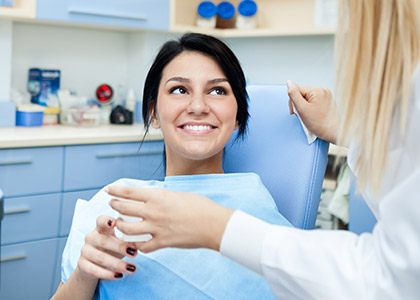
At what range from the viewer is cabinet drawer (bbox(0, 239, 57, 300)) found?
8.23 ft

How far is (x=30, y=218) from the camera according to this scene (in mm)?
2541

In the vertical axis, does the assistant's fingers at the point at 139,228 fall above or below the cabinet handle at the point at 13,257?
above

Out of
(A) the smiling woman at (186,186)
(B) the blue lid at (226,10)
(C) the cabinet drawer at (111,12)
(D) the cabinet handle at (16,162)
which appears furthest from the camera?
(B) the blue lid at (226,10)

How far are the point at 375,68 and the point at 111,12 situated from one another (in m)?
2.25

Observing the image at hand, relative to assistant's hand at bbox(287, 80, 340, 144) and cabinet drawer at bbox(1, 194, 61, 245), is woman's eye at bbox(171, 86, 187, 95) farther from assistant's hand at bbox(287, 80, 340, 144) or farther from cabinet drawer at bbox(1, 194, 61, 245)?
cabinet drawer at bbox(1, 194, 61, 245)

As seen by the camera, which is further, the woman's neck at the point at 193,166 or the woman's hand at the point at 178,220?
the woman's neck at the point at 193,166

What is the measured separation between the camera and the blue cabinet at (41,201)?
97.6 inches

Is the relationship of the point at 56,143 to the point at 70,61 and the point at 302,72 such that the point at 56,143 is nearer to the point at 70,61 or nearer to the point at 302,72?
the point at 70,61

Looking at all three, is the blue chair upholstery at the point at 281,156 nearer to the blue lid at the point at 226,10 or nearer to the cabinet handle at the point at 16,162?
the cabinet handle at the point at 16,162

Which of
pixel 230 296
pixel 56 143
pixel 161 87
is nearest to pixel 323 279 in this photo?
pixel 230 296

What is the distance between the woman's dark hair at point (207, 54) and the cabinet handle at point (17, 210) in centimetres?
111

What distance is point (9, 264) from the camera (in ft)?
8.24

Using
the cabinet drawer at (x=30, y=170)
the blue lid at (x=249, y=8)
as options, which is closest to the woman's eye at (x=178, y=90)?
the cabinet drawer at (x=30, y=170)

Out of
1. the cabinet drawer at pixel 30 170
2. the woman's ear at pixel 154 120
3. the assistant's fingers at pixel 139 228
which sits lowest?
the cabinet drawer at pixel 30 170
